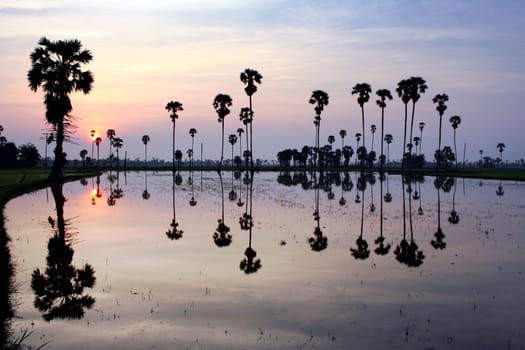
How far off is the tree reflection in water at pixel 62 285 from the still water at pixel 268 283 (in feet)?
0.11

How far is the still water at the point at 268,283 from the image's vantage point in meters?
9.20

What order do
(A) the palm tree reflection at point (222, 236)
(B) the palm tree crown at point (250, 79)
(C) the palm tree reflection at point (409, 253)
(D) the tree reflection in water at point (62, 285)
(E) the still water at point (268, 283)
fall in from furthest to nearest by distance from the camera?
(B) the palm tree crown at point (250, 79)
(A) the palm tree reflection at point (222, 236)
(C) the palm tree reflection at point (409, 253)
(D) the tree reflection in water at point (62, 285)
(E) the still water at point (268, 283)

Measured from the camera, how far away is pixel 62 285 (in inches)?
493

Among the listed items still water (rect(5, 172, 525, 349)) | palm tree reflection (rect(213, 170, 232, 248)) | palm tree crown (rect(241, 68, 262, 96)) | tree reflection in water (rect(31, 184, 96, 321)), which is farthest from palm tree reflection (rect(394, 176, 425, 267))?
palm tree crown (rect(241, 68, 262, 96))

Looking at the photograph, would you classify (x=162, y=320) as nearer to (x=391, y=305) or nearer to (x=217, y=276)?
(x=217, y=276)

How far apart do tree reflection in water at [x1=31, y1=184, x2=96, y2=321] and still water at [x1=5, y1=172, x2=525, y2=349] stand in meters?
0.03

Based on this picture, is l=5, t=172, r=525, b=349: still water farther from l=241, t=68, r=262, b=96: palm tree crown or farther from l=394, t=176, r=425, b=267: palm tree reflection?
l=241, t=68, r=262, b=96: palm tree crown

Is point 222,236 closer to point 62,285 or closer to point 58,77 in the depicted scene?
point 62,285

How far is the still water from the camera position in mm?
9195

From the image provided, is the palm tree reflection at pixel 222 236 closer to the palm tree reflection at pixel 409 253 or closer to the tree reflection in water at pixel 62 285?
Result: the tree reflection in water at pixel 62 285

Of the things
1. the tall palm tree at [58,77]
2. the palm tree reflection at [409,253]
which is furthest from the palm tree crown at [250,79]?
the palm tree reflection at [409,253]

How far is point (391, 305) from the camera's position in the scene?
Result: 11.2 metres

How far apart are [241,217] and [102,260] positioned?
42.9 feet

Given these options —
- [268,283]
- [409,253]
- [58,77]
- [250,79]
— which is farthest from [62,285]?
[250,79]
